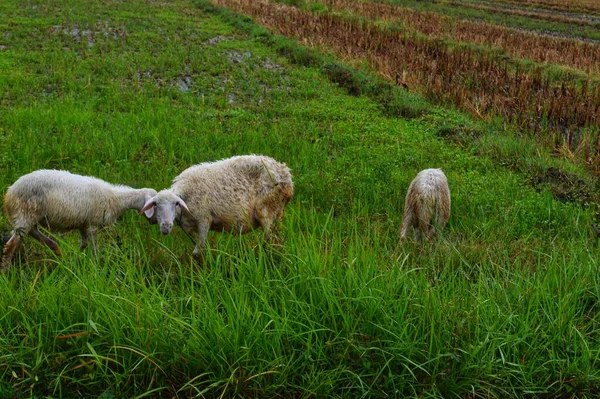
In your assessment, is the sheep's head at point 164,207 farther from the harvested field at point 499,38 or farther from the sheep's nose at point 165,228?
the harvested field at point 499,38

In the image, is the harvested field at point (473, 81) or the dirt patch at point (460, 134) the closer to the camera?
the dirt patch at point (460, 134)

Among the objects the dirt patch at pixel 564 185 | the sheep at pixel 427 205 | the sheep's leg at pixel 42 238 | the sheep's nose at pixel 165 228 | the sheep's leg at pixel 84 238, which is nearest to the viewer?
the sheep's nose at pixel 165 228

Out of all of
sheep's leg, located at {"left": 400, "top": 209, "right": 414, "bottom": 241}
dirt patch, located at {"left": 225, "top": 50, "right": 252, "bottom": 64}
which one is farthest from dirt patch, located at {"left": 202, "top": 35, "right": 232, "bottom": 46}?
sheep's leg, located at {"left": 400, "top": 209, "right": 414, "bottom": 241}

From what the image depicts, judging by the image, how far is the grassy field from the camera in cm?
306

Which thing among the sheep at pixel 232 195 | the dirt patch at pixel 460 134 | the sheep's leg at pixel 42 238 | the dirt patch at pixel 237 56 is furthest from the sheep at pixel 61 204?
the dirt patch at pixel 237 56

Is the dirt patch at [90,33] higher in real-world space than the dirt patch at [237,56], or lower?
higher

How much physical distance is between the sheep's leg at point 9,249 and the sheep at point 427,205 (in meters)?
3.34

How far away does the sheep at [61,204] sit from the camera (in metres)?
4.66

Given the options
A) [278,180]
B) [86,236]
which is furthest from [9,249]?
[278,180]

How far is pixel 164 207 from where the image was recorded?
177 inches

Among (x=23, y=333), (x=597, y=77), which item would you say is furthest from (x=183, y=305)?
(x=597, y=77)

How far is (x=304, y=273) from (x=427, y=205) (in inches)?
81.5

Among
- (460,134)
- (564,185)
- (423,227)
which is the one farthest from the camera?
(460,134)

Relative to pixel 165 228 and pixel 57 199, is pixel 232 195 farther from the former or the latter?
pixel 57 199
